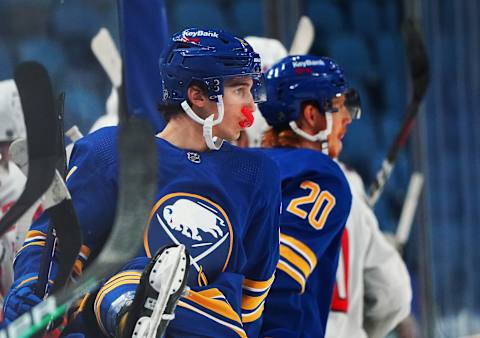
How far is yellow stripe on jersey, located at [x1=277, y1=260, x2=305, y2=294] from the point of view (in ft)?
8.05

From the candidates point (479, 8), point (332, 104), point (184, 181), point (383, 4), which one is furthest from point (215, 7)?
point (184, 181)

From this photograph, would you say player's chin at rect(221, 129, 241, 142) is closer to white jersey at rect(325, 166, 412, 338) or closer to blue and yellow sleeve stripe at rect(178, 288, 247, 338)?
blue and yellow sleeve stripe at rect(178, 288, 247, 338)

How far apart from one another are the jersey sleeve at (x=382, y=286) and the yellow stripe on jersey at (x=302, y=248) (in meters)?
0.62

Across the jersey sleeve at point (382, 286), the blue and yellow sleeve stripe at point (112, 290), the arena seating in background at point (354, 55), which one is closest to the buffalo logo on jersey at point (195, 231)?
the blue and yellow sleeve stripe at point (112, 290)

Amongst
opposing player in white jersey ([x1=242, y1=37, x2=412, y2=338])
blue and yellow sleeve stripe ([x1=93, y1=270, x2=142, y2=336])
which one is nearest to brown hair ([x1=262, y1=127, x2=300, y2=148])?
opposing player in white jersey ([x1=242, y1=37, x2=412, y2=338])

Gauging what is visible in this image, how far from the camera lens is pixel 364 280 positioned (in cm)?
314

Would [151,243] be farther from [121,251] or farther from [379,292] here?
[379,292]

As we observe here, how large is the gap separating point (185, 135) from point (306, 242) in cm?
52

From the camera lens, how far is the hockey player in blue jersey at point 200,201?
188cm

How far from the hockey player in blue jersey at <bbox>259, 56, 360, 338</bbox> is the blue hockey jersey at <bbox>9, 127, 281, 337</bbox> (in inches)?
9.2

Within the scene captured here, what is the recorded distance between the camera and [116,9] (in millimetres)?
2281

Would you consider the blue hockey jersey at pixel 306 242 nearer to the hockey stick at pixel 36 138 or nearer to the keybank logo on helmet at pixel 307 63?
the keybank logo on helmet at pixel 307 63

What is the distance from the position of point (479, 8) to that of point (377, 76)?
527mm

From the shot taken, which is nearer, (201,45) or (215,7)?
(201,45)
